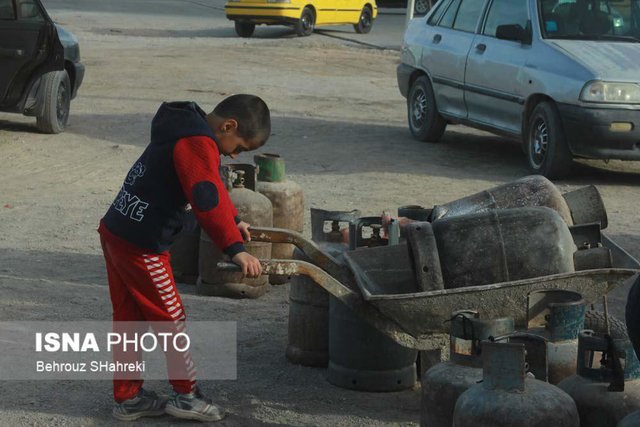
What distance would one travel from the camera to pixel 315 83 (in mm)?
19281

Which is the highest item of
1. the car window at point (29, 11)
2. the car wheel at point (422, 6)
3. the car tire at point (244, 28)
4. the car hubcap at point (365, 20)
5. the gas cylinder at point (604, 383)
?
the car window at point (29, 11)

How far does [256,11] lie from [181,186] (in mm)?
20358

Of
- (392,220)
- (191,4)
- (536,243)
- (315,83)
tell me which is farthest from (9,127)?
(191,4)

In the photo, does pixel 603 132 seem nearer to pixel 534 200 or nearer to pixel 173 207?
pixel 534 200

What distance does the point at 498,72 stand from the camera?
1263cm

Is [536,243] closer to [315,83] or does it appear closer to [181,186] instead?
[181,186]

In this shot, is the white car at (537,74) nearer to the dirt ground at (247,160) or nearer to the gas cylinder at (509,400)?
the dirt ground at (247,160)

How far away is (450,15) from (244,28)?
43.7 feet

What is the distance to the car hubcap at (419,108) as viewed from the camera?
14.2 m

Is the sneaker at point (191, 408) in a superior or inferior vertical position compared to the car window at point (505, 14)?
inferior

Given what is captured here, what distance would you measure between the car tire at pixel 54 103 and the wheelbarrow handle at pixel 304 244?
8.42m

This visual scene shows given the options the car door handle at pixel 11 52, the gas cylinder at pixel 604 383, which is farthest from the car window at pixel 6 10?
the gas cylinder at pixel 604 383

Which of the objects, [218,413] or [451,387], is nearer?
[451,387]

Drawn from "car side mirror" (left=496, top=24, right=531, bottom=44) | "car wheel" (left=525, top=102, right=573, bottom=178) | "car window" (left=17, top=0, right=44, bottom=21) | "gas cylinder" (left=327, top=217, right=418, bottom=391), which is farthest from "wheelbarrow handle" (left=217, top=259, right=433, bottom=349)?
"car window" (left=17, top=0, right=44, bottom=21)
